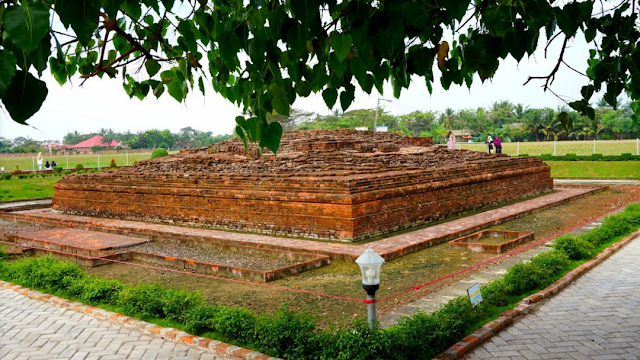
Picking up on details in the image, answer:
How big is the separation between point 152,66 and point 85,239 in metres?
6.77

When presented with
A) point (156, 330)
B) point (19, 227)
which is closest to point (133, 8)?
point (156, 330)

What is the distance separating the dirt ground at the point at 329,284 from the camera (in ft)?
15.8

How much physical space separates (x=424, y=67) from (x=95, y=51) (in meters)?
2.08

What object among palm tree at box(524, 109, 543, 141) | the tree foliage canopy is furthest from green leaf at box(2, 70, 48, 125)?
palm tree at box(524, 109, 543, 141)

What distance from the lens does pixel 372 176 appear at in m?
8.38

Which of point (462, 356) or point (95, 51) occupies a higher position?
point (95, 51)

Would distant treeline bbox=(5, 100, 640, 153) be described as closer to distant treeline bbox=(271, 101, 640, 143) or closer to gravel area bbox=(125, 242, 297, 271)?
distant treeline bbox=(271, 101, 640, 143)

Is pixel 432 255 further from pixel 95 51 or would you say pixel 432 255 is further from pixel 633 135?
Answer: pixel 633 135

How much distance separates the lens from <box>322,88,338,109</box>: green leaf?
6.90 feet

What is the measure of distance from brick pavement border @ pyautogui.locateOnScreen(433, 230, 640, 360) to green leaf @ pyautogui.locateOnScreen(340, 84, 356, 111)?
2184mm

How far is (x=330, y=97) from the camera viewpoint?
211 centimetres

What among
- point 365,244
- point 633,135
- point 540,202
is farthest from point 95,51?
point 633,135

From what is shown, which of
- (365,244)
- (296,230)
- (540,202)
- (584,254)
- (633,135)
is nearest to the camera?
(584,254)

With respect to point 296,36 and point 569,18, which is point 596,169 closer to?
point 569,18
